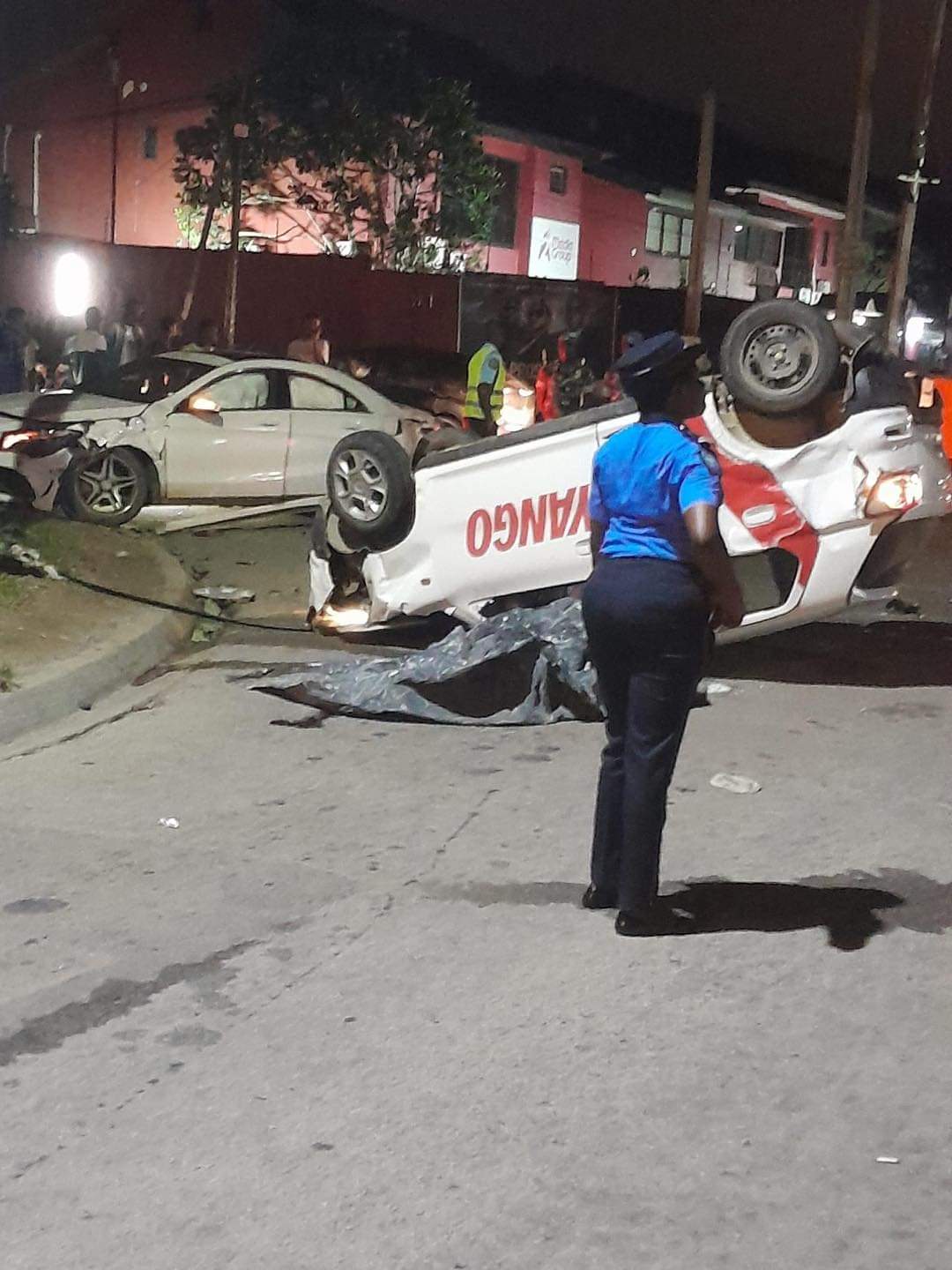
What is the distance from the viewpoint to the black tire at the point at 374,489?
27.8ft

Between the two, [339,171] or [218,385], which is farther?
[339,171]

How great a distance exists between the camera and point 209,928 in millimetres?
4996

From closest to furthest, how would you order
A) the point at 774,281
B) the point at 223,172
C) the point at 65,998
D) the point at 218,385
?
the point at 65,998 → the point at 218,385 → the point at 223,172 → the point at 774,281

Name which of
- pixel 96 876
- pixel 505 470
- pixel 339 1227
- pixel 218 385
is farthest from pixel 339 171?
pixel 339 1227

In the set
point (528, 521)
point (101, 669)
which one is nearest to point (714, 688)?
point (528, 521)

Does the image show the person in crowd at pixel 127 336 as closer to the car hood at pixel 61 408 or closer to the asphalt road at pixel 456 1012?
the car hood at pixel 61 408

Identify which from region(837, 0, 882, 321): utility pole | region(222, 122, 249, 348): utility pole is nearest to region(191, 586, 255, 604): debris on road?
region(837, 0, 882, 321): utility pole

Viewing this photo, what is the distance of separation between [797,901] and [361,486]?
13.3 ft

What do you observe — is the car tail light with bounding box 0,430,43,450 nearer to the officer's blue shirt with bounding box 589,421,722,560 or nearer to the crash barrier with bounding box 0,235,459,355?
the officer's blue shirt with bounding box 589,421,722,560

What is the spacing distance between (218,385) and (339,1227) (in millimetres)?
11519

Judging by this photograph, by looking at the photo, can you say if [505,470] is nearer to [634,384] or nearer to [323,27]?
[634,384]

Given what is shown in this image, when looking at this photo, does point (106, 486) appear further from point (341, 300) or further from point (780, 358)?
point (341, 300)

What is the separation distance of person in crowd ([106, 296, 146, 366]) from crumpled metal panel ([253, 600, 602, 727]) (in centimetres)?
1203

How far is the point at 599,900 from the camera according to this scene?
5.15m
